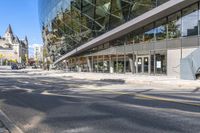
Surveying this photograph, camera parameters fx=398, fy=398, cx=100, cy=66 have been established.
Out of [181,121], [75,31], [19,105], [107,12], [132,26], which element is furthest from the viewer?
[75,31]

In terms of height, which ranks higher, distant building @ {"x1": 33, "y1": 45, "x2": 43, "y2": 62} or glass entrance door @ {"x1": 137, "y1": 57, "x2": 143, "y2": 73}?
distant building @ {"x1": 33, "y1": 45, "x2": 43, "y2": 62}

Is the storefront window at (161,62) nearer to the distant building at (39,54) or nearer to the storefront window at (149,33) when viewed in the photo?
the storefront window at (149,33)

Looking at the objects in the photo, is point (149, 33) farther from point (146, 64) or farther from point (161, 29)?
point (146, 64)

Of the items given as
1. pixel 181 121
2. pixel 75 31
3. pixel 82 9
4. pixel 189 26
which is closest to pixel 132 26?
pixel 189 26

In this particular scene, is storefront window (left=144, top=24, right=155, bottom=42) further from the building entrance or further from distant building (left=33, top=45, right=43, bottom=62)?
distant building (left=33, top=45, right=43, bottom=62)

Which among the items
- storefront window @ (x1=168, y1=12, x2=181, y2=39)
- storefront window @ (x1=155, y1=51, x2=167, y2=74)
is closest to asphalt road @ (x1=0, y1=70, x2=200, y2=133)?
storefront window @ (x1=168, y1=12, x2=181, y2=39)

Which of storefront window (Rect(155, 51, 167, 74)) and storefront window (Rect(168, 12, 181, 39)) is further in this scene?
storefront window (Rect(155, 51, 167, 74))

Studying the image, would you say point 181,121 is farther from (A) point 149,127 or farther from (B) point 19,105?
(B) point 19,105

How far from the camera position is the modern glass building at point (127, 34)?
35219 mm

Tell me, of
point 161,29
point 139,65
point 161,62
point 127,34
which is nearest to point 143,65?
point 139,65

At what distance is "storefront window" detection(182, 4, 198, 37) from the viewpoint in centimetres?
3434

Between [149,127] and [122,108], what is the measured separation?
11.4 ft

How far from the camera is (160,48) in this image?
38156mm

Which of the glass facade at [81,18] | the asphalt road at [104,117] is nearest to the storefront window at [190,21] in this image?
the glass facade at [81,18]
